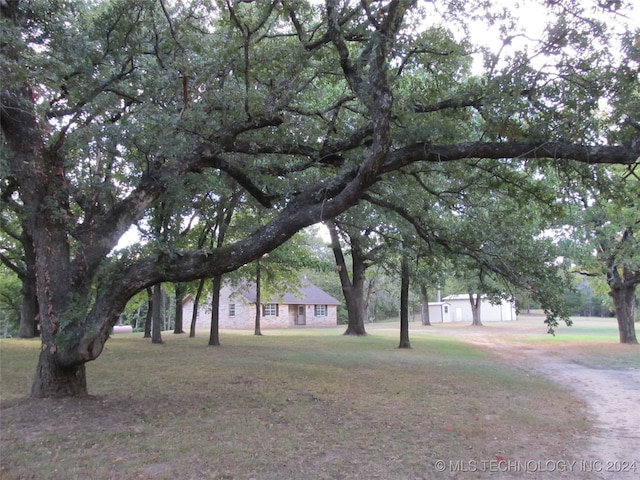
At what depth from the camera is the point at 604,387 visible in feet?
35.4

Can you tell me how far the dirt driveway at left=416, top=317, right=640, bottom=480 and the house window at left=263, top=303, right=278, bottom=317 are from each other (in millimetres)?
26292

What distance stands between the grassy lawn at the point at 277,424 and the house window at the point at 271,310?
32093 mm

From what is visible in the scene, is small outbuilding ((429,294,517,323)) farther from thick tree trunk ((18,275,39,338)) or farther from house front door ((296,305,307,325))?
thick tree trunk ((18,275,39,338))

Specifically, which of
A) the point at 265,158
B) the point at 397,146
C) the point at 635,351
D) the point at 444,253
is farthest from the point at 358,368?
the point at 635,351

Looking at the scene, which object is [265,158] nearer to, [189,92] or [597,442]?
[189,92]

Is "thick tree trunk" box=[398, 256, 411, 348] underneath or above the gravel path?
above

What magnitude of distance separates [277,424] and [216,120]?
197 inches

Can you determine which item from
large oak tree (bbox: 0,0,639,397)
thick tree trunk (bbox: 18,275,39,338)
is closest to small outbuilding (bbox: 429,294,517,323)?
thick tree trunk (bbox: 18,275,39,338)

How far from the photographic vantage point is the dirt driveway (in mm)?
5395

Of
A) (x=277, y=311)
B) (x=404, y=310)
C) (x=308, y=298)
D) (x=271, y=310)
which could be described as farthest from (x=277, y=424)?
(x=308, y=298)

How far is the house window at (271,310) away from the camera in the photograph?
145ft

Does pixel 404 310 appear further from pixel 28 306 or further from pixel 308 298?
pixel 308 298

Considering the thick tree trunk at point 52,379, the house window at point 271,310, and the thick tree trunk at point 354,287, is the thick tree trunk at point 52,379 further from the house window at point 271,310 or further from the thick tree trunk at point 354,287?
the house window at point 271,310

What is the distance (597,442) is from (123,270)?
7005mm
